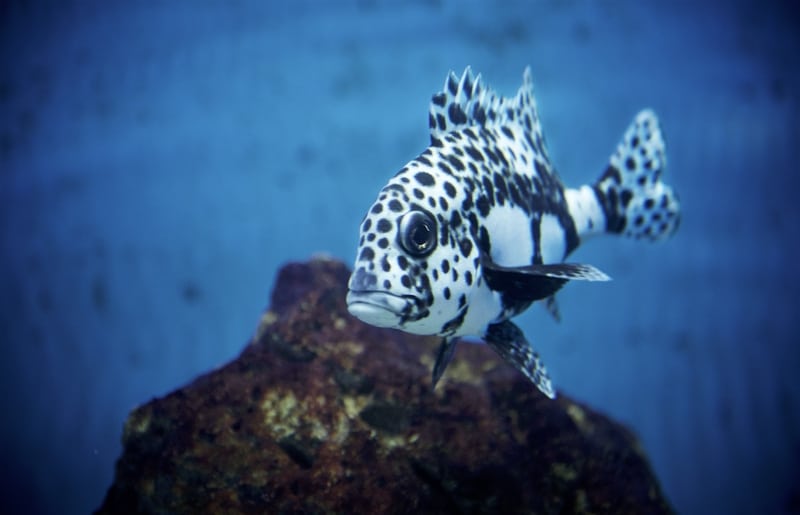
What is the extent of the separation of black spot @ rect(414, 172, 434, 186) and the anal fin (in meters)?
0.90

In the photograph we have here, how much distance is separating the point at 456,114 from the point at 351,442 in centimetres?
212

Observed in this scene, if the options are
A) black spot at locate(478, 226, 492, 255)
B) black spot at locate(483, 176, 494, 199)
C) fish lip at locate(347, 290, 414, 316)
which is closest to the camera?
fish lip at locate(347, 290, 414, 316)

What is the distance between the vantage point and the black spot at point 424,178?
267 cm

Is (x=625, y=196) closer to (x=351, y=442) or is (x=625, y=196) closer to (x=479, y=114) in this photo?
(x=479, y=114)

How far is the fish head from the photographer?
7.75 feet

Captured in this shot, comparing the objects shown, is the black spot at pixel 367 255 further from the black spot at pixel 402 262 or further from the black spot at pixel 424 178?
the black spot at pixel 424 178

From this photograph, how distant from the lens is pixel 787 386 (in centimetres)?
1204

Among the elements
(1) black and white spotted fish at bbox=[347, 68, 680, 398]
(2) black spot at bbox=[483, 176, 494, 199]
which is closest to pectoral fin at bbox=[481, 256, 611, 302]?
(1) black and white spotted fish at bbox=[347, 68, 680, 398]

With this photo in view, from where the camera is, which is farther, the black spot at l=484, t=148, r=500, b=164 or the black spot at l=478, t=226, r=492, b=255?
the black spot at l=484, t=148, r=500, b=164

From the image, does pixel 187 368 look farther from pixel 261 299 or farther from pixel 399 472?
pixel 399 472

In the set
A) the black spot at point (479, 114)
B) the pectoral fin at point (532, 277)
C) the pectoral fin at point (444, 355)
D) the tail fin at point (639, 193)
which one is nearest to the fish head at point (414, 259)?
the pectoral fin at point (532, 277)

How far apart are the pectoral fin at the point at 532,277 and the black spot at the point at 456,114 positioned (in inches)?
33.9

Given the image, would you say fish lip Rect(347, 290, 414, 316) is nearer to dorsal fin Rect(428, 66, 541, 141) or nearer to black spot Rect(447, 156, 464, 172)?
black spot Rect(447, 156, 464, 172)

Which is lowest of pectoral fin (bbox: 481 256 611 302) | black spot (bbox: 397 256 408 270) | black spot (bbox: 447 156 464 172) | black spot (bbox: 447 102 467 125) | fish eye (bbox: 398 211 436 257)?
pectoral fin (bbox: 481 256 611 302)
